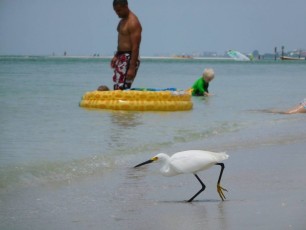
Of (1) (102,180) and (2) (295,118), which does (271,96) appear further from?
(1) (102,180)

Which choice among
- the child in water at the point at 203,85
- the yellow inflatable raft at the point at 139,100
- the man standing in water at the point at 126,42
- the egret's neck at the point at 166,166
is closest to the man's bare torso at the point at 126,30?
the man standing in water at the point at 126,42

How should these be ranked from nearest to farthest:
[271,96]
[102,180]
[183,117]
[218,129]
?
[102,180] < [218,129] < [183,117] < [271,96]

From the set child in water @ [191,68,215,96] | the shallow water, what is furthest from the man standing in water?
child in water @ [191,68,215,96]

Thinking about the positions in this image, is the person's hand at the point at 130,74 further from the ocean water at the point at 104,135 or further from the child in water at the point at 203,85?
the child in water at the point at 203,85

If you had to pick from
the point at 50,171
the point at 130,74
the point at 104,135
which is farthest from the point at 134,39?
the point at 50,171

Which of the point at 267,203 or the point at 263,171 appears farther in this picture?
the point at 263,171

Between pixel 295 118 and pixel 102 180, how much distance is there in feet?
20.6

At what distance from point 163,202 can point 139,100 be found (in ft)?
25.0

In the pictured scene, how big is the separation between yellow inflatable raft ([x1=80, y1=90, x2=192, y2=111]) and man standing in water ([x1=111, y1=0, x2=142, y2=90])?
37cm

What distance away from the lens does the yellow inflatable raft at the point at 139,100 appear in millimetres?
12773

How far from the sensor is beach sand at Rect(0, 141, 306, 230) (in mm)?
4570

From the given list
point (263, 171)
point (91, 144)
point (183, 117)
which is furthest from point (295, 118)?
point (263, 171)

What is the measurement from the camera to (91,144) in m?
8.38

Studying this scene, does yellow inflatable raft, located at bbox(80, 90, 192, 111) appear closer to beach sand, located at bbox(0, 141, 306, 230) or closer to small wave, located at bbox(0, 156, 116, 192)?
small wave, located at bbox(0, 156, 116, 192)
